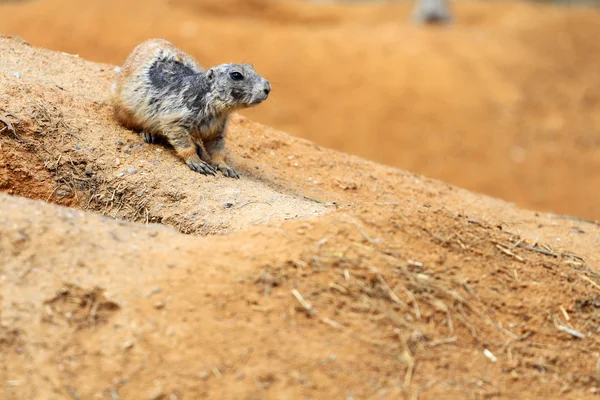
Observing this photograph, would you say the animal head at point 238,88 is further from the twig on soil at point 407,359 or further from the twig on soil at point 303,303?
the twig on soil at point 407,359

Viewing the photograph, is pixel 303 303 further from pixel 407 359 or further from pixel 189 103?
pixel 189 103

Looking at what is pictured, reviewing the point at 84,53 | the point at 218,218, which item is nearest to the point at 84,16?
the point at 84,53

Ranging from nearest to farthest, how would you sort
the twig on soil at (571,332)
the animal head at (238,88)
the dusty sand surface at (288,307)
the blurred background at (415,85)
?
the dusty sand surface at (288,307), the twig on soil at (571,332), the animal head at (238,88), the blurred background at (415,85)

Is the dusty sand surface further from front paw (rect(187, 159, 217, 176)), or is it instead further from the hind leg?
the hind leg

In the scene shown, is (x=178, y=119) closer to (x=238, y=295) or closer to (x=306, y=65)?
(x=238, y=295)

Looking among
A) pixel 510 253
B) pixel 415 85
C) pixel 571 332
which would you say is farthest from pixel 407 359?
pixel 415 85

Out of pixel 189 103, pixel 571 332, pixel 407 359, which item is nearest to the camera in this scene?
pixel 407 359

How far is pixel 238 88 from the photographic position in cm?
613

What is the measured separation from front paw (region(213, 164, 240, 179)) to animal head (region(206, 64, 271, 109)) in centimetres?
48

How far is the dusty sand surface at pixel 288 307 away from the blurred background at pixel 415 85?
8.56 metres

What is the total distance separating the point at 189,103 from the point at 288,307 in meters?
2.72

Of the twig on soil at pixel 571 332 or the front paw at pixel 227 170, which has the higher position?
the twig on soil at pixel 571 332

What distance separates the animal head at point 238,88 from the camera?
6121 mm

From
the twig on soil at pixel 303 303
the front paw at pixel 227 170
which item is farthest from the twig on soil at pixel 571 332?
the front paw at pixel 227 170
